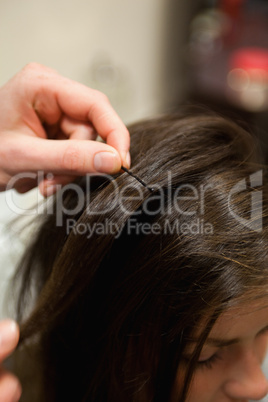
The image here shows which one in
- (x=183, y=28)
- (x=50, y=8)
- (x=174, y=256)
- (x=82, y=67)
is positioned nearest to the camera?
(x=174, y=256)

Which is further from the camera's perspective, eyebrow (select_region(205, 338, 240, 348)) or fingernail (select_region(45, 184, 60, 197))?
fingernail (select_region(45, 184, 60, 197))

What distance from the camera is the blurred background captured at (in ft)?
4.98

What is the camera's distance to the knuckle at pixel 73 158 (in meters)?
0.57

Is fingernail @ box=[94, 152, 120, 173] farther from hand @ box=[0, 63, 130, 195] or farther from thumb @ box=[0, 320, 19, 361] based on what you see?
thumb @ box=[0, 320, 19, 361]

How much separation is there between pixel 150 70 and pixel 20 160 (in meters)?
1.53

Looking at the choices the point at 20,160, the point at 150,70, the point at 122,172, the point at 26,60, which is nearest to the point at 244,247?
the point at 122,172

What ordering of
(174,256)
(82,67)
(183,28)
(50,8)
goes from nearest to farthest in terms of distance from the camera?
(174,256)
(50,8)
(82,67)
(183,28)

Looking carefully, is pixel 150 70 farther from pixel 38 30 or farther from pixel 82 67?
pixel 38 30

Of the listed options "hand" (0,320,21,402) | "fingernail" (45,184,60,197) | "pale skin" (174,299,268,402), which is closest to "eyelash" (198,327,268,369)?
"pale skin" (174,299,268,402)

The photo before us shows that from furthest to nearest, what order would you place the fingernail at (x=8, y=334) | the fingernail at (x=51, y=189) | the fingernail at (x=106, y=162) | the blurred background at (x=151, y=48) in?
the blurred background at (x=151, y=48)
the fingernail at (x=51, y=189)
the fingernail at (x=106, y=162)
the fingernail at (x=8, y=334)

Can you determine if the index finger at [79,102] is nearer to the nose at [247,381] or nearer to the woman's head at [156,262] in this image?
the woman's head at [156,262]

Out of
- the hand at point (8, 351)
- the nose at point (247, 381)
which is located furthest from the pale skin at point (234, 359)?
the hand at point (8, 351)

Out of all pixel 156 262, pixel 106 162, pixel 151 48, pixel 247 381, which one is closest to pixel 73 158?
pixel 106 162

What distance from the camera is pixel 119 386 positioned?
64 cm
